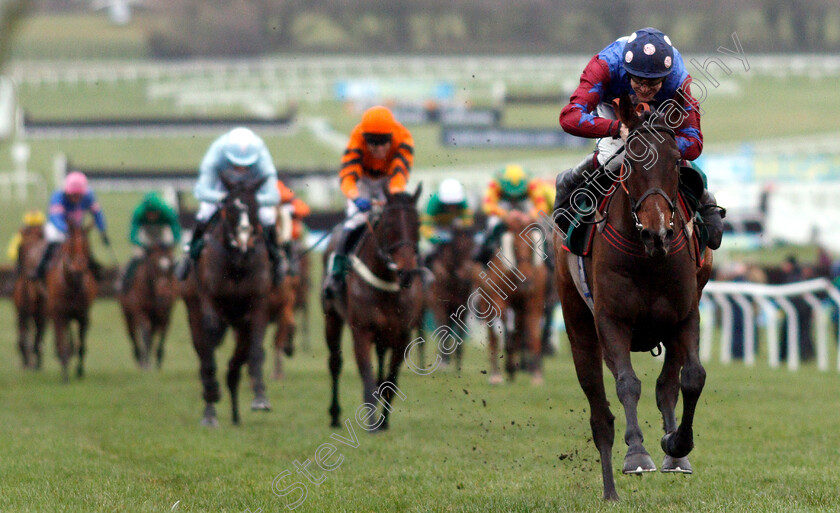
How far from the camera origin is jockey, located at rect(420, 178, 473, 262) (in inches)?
497

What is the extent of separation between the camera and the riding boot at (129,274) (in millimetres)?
13664

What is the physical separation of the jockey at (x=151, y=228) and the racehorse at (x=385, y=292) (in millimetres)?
5297

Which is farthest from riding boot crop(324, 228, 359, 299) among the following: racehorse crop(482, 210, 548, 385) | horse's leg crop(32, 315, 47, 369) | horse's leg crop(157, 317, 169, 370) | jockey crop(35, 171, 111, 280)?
horse's leg crop(32, 315, 47, 369)

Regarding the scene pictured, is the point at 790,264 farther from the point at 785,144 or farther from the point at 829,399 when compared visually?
the point at 785,144

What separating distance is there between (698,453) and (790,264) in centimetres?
923

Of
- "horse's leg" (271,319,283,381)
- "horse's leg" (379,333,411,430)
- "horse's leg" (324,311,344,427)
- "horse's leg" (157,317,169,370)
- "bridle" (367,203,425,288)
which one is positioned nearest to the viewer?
"bridle" (367,203,425,288)

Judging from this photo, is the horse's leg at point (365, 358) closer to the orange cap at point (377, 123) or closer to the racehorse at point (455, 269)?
the orange cap at point (377, 123)

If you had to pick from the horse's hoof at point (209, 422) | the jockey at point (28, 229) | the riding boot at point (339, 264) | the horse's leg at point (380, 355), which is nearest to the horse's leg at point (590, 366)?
the horse's leg at point (380, 355)

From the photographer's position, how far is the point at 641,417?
859 cm

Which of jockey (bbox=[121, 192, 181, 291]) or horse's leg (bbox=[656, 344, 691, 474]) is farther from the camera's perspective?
jockey (bbox=[121, 192, 181, 291])

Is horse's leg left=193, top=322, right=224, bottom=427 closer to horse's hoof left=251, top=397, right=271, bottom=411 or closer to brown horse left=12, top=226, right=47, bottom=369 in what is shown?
horse's hoof left=251, top=397, right=271, bottom=411

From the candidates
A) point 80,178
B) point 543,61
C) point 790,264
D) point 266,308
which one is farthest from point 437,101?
point 266,308

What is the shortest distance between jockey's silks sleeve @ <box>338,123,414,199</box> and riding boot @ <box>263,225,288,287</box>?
1007mm

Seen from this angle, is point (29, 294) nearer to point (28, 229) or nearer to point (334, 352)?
point (28, 229)
